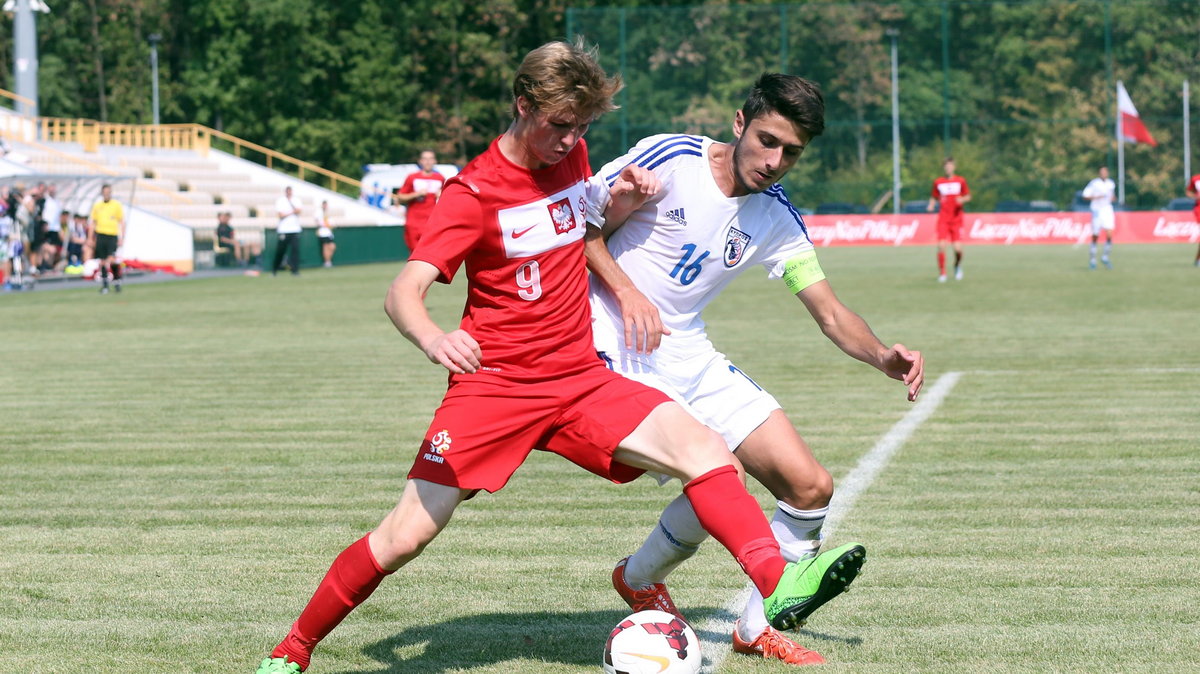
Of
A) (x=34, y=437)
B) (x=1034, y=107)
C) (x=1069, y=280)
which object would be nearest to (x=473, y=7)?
(x=1034, y=107)

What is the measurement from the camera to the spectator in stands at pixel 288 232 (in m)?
34.8

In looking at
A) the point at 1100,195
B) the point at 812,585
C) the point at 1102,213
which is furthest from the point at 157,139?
the point at 812,585

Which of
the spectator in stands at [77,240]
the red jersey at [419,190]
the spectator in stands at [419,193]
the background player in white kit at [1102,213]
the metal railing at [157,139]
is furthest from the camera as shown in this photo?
the metal railing at [157,139]

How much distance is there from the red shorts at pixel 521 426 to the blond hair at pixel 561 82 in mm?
832

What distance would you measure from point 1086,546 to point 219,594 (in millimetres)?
3620

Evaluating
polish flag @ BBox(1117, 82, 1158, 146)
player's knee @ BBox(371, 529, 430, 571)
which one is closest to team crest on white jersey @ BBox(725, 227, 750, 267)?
player's knee @ BBox(371, 529, 430, 571)

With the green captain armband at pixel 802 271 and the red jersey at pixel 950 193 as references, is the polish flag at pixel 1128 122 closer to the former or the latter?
the red jersey at pixel 950 193

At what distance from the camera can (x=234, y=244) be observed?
4022cm

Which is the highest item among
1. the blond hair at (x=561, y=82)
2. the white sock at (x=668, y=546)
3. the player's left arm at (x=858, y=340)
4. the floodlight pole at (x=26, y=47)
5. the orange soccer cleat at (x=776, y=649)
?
the floodlight pole at (x=26, y=47)

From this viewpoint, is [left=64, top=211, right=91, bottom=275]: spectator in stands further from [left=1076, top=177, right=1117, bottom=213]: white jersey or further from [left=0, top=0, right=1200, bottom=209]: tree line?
[left=1076, top=177, right=1117, bottom=213]: white jersey

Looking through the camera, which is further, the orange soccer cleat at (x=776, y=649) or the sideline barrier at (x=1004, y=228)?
the sideline barrier at (x=1004, y=228)

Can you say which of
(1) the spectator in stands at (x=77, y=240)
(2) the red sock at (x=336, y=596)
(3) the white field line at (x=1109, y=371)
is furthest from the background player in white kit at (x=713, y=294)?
(1) the spectator in stands at (x=77, y=240)

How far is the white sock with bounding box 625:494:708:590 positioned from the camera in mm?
5055

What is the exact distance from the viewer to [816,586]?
4211 mm
